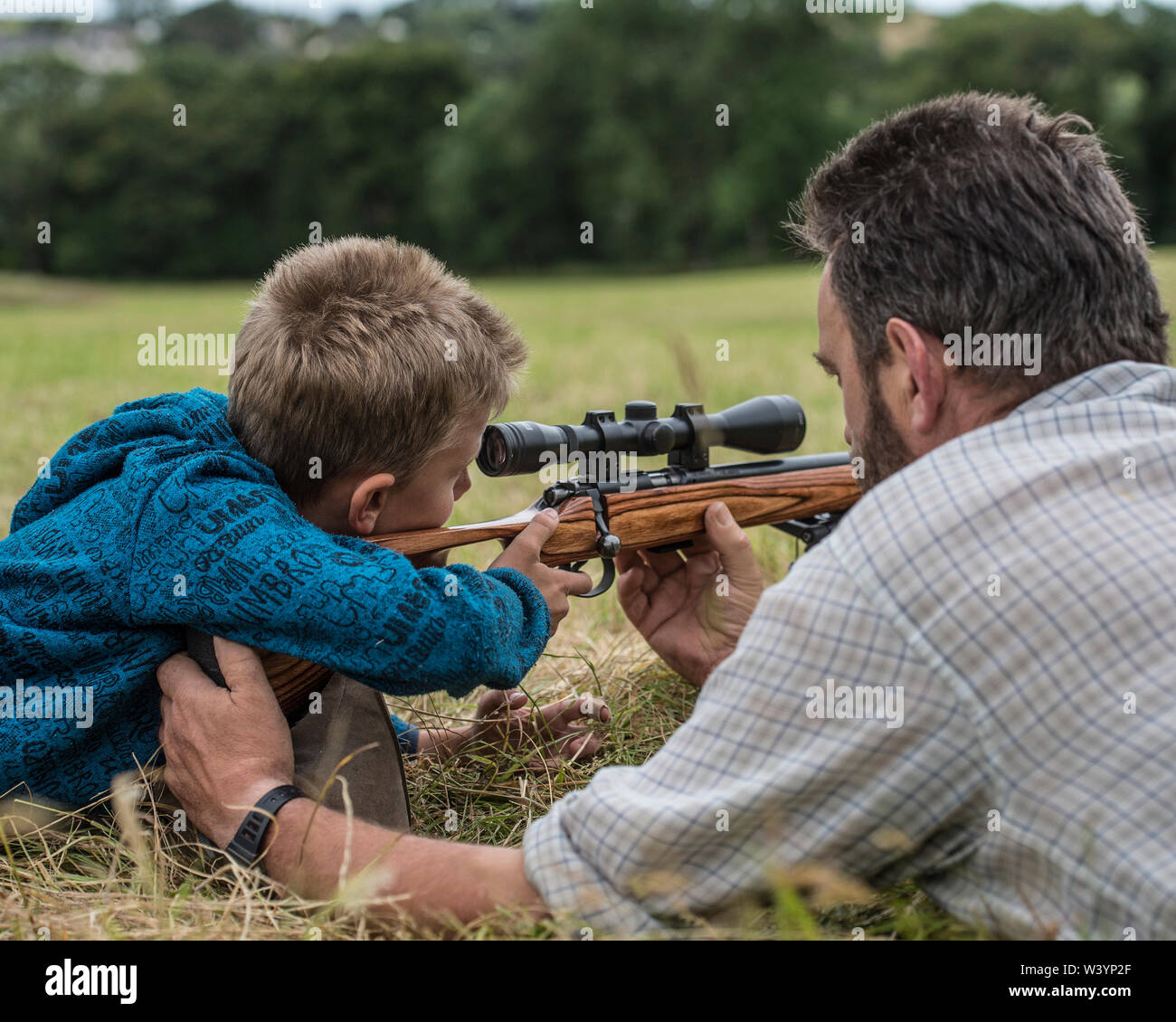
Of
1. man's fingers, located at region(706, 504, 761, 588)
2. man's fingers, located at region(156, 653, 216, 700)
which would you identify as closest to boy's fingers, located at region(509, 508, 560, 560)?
man's fingers, located at region(706, 504, 761, 588)

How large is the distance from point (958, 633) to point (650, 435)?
6.13ft

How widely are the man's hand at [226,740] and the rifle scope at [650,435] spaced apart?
0.95m

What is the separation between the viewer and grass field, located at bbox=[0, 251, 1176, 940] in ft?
8.44

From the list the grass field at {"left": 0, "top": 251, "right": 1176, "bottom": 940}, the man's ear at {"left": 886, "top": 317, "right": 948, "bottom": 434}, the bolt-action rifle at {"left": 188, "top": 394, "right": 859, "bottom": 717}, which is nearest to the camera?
the man's ear at {"left": 886, "top": 317, "right": 948, "bottom": 434}

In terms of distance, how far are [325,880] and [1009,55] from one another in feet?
292

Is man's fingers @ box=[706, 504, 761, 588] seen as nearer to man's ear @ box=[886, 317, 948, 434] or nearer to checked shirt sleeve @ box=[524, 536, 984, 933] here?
man's ear @ box=[886, 317, 948, 434]

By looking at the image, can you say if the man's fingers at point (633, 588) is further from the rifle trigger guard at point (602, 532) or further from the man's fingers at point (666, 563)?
the rifle trigger guard at point (602, 532)

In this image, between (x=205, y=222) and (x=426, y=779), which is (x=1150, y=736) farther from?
(x=205, y=222)

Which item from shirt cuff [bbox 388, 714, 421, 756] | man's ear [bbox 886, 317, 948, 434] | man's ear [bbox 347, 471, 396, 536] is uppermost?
man's ear [bbox 886, 317, 948, 434]

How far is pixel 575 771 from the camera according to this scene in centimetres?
381

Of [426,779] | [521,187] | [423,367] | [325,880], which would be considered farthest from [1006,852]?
[521,187]

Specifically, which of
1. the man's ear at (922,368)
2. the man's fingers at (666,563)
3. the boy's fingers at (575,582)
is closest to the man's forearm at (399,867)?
the boy's fingers at (575,582)

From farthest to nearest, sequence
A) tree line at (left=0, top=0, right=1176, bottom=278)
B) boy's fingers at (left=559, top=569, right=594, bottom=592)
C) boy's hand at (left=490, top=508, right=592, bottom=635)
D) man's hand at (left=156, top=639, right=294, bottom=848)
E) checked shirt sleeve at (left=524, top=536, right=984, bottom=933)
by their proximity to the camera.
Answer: tree line at (left=0, top=0, right=1176, bottom=278)
boy's fingers at (left=559, top=569, right=594, bottom=592)
boy's hand at (left=490, top=508, right=592, bottom=635)
man's hand at (left=156, top=639, right=294, bottom=848)
checked shirt sleeve at (left=524, top=536, right=984, bottom=933)

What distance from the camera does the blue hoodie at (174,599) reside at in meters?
2.74
